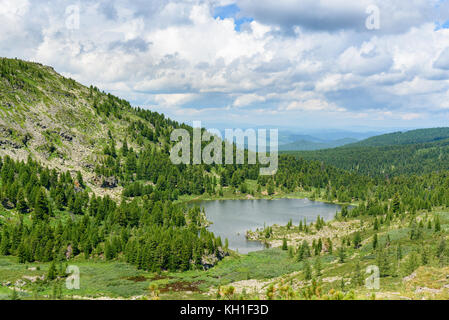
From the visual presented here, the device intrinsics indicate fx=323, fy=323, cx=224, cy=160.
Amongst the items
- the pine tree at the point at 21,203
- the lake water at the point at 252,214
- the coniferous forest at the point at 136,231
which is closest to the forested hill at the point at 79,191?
the pine tree at the point at 21,203

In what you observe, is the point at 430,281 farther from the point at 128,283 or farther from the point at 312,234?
the point at 312,234

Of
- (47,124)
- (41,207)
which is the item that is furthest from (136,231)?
(47,124)

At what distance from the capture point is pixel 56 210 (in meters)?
109

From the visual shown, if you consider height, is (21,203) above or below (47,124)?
below

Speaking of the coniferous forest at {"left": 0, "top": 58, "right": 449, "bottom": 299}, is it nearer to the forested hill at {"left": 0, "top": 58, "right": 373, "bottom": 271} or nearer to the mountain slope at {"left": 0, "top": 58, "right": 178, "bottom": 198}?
the forested hill at {"left": 0, "top": 58, "right": 373, "bottom": 271}

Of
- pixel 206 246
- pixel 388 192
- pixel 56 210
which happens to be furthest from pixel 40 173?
pixel 388 192

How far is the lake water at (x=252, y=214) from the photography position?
11296cm

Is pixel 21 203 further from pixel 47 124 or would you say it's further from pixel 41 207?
pixel 47 124

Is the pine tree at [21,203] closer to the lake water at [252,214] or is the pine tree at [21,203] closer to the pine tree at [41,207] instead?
the pine tree at [41,207]

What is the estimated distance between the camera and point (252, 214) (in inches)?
6019

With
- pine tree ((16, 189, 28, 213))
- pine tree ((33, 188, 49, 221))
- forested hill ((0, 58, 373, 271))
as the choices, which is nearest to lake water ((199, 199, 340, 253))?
forested hill ((0, 58, 373, 271))

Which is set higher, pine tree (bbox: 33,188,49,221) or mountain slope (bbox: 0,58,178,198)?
mountain slope (bbox: 0,58,178,198)

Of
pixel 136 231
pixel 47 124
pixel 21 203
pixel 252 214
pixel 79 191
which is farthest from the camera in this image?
pixel 47 124

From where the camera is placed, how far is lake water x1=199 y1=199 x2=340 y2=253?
371ft
